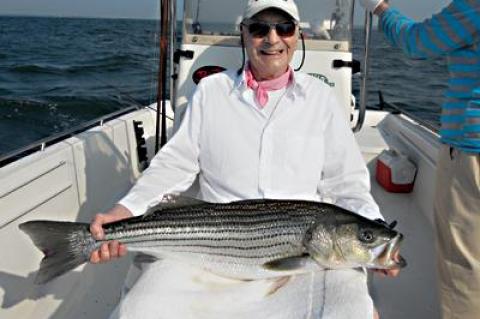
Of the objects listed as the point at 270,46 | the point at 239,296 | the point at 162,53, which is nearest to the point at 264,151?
the point at 270,46

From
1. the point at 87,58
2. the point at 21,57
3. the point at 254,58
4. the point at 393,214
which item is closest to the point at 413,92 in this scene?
the point at 393,214

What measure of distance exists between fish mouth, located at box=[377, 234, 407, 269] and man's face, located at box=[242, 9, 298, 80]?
1110 mm

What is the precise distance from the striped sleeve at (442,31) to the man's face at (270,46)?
571mm

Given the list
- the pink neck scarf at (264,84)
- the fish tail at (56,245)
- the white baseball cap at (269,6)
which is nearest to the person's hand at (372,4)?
the white baseball cap at (269,6)

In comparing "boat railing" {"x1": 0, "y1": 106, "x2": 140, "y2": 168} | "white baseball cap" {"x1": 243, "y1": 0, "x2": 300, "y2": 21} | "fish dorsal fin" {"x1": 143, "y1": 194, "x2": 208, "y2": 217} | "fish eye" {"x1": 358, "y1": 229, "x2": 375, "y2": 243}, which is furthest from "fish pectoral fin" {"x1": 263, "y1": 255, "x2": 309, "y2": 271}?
"boat railing" {"x1": 0, "y1": 106, "x2": 140, "y2": 168}

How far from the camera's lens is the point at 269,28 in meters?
2.79

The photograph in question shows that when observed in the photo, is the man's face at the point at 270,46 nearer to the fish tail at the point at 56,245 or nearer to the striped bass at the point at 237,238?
the striped bass at the point at 237,238

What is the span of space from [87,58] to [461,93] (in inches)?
747

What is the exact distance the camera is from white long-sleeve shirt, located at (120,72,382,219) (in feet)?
9.12

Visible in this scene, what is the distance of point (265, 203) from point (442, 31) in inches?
44.2

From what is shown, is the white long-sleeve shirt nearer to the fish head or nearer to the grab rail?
the fish head

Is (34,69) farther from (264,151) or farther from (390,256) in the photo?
(390,256)

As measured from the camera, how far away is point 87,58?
65.4ft

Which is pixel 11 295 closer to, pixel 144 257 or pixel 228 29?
pixel 144 257
